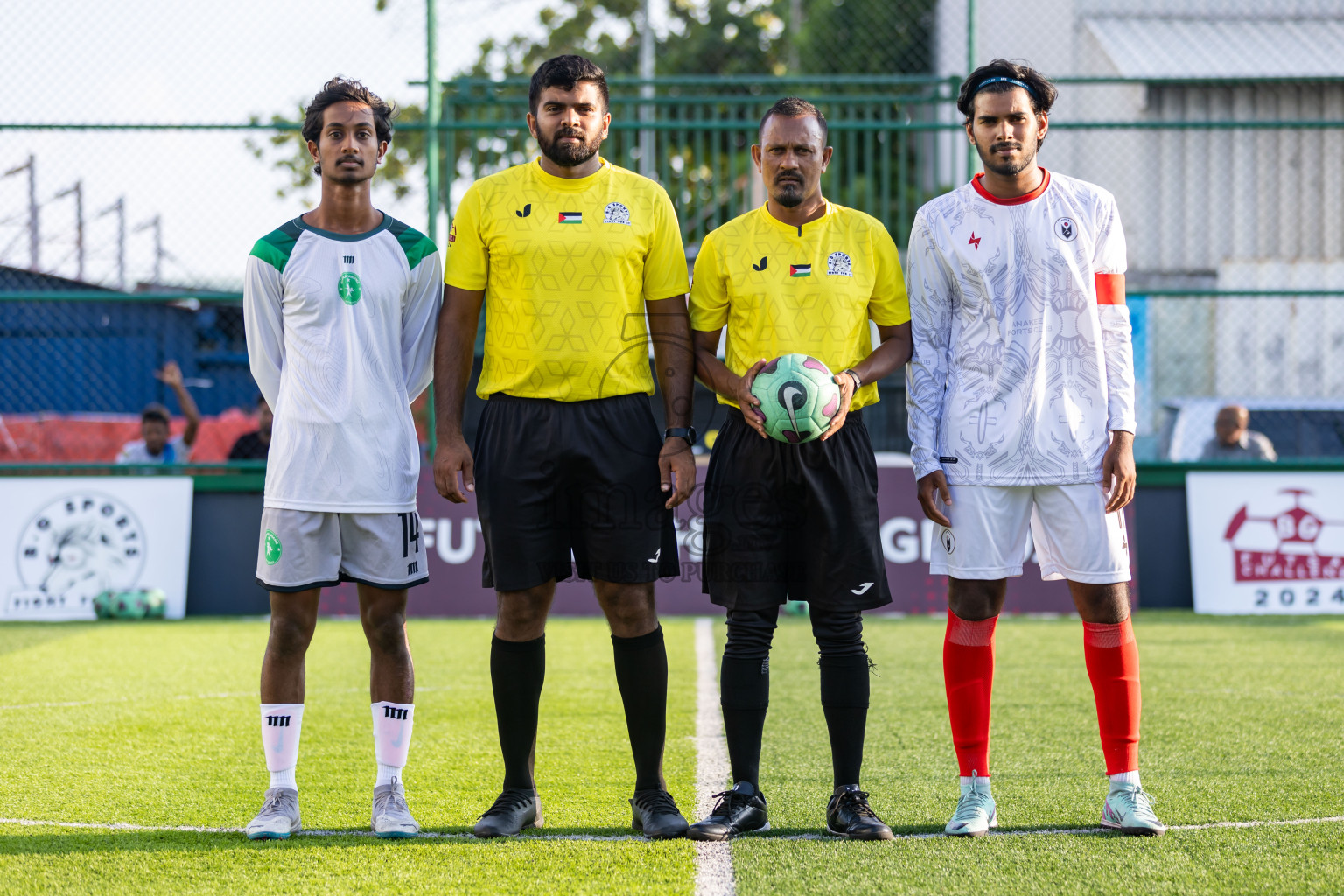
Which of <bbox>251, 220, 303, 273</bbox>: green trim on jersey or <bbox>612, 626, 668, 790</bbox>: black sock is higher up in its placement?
<bbox>251, 220, 303, 273</bbox>: green trim on jersey

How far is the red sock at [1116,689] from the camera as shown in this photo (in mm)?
3701

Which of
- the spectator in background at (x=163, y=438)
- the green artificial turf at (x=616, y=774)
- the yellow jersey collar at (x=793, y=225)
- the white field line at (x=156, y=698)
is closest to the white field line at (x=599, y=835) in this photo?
the green artificial turf at (x=616, y=774)

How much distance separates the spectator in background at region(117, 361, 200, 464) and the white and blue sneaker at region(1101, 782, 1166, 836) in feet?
26.1

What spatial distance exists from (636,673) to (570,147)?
1600mm

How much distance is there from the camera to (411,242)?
390cm

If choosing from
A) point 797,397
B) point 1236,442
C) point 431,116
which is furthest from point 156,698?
point 1236,442

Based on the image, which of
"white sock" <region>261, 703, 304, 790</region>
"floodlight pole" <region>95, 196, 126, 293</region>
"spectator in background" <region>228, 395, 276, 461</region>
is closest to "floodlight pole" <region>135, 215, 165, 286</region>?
"floodlight pole" <region>95, 196, 126, 293</region>

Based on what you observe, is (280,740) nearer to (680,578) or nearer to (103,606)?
(680,578)

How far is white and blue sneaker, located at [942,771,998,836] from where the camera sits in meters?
3.61

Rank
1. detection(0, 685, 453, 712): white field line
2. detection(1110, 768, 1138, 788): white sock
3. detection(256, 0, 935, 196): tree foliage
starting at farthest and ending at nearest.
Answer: detection(256, 0, 935, 196): tree foliage → detection(0, 685, 453, 712): white field line → detection(1110, 768, 1138, 788): white sock

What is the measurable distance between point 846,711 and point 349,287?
196 cm

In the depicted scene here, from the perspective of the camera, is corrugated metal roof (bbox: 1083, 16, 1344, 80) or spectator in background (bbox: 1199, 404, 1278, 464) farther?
corrugated metal roof (bbox: 1083, 16, 1344, 80)

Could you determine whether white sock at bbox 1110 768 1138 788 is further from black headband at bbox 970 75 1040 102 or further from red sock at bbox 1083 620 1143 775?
black headband at bbox 970 75 1040 102

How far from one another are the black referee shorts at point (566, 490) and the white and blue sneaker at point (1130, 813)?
1.51 m
